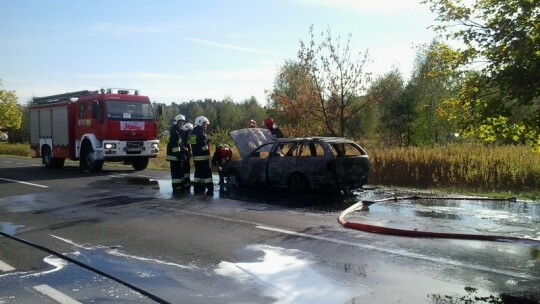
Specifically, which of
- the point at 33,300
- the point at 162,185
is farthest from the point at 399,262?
the point at 162,185

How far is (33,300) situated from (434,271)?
13.2ft

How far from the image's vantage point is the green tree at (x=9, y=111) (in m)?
57.6

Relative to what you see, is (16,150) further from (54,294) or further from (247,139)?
(54,294)

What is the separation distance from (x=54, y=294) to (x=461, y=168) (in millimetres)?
12094

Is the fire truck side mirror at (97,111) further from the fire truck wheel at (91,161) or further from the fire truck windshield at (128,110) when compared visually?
the fire truck wheel at (91,161)

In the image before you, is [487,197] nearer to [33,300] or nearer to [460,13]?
[460,13]

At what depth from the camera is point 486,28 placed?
9.68m

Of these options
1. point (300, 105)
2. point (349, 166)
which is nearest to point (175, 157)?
point (349, 166)

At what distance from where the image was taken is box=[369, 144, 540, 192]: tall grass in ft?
45.5

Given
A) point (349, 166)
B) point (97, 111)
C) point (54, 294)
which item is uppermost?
point (97, 111)

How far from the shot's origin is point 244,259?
6375 millimetres

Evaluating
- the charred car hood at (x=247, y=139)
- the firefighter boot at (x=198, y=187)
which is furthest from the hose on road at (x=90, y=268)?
the charred car hood at (x=247, y=139)

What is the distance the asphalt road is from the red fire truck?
328 inches

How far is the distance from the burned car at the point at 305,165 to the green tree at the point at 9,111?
5124 centimetres
